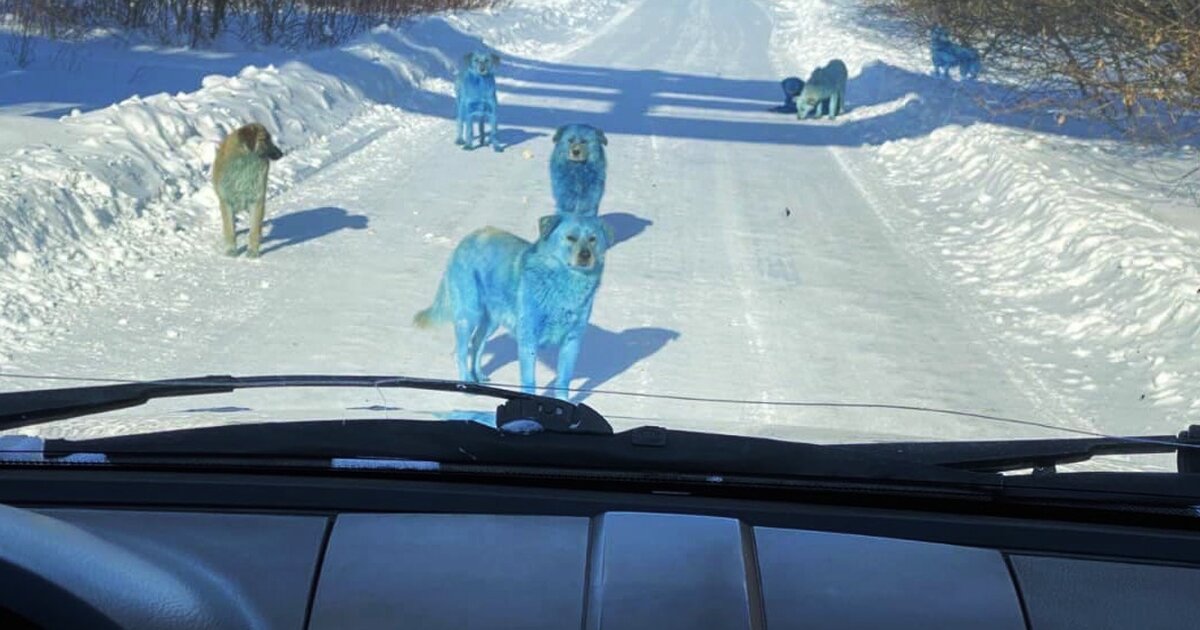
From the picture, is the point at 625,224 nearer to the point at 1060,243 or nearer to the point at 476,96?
the point at 1060,243

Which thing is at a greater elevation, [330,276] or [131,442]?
[131,442]

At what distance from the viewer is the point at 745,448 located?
118 inches

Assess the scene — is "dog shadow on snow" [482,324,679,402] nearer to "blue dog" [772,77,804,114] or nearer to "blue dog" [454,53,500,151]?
"blue dog" [454,53,500,151]

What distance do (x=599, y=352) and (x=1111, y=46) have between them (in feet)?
23.0

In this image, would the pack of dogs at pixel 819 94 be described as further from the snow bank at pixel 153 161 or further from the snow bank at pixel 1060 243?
the snow bank at pixel 153 161

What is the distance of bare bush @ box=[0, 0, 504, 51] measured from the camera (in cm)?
2050

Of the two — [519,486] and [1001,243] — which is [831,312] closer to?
[1001,243]

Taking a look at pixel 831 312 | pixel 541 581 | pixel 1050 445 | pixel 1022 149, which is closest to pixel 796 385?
pixel 831 312

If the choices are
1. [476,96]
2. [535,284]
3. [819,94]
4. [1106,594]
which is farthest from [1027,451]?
[819,94]

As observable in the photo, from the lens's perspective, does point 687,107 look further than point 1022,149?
Yes

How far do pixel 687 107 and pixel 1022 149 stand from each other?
565 centimetres

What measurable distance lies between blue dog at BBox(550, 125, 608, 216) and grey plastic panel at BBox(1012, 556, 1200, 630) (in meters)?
7.27

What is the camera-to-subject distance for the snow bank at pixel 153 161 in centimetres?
903

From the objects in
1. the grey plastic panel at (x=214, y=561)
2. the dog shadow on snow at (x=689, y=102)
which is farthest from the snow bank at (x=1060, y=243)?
the grey plastic panel at (x=214, y=561)
